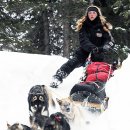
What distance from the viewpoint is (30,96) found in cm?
624

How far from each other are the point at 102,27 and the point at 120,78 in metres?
1.70

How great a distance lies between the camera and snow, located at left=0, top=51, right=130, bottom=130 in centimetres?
579

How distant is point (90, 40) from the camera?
9.06 metres

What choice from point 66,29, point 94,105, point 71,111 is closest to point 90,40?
point 94,105

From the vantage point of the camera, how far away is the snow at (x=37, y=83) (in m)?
5.79

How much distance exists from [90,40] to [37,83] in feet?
4.57

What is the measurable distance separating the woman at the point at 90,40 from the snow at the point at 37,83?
1.04 ft

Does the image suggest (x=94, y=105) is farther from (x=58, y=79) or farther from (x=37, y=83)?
(x=37, y=83)

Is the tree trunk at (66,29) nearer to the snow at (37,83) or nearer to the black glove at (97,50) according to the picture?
the snow at (37,83)

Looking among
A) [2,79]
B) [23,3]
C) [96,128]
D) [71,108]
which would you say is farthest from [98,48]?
[23,3]

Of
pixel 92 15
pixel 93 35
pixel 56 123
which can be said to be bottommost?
pixel 56 123

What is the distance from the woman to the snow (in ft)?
1.04

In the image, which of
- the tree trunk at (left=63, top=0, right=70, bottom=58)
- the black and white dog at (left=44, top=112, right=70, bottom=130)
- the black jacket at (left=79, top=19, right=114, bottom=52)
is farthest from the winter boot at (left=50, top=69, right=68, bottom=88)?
the tree trunk at (left=63, top=0, right=70, bottom=58)

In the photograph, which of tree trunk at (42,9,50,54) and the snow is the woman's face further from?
tree trunk at (42,9,50,54)
